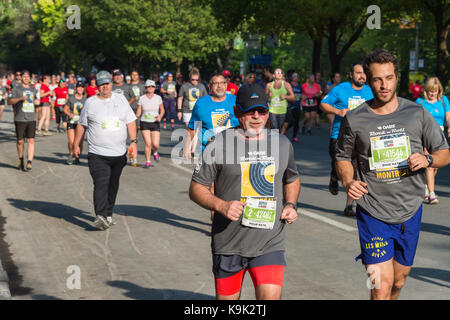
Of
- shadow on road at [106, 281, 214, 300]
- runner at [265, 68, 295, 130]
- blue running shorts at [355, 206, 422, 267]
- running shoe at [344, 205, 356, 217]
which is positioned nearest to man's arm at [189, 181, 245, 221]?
blue running shorts at [355, 206, 422, 267]

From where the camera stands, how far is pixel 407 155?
497cm

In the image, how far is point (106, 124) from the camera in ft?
31.4

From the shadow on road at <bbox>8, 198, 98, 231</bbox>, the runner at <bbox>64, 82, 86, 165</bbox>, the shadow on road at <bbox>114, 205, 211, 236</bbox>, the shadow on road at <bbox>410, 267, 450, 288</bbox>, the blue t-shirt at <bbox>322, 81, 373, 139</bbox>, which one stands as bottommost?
the shadow on road at <bbox>8, 198, 98, 231</bbox>

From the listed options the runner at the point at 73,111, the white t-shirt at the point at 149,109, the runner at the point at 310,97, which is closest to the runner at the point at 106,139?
the white t-shirt at the point at 149,109

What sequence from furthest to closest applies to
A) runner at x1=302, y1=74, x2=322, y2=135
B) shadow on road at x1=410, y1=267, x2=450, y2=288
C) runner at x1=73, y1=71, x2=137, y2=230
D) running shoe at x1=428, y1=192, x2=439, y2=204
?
runner at x1=302, y1=74, x2=322, y2=135, running shoe at x1=428, y1=192, x2=439, y2=204, runner at x1=73, y1=71, x2=137, y2=230, shadow on road at x1=410, y1=267, x2=450, y2=288

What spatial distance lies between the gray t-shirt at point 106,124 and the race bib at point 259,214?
5244mm

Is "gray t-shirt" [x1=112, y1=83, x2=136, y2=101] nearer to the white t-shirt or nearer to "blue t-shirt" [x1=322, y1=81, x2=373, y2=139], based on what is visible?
the white t-shirt

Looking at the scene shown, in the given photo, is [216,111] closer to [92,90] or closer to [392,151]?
[392,151]

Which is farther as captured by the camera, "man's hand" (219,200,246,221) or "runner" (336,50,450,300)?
"runner" (336,50,450,300)

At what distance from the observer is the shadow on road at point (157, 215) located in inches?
375

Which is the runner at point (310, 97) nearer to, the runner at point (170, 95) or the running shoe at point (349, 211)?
the runner at point (170, 95)

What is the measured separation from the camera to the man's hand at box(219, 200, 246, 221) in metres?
4.34

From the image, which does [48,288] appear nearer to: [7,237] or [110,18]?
[7,237]

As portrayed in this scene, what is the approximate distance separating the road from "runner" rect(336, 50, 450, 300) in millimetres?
1287
